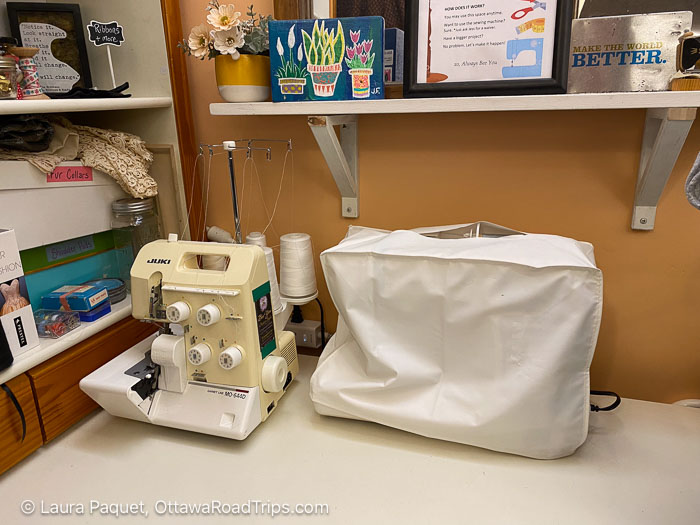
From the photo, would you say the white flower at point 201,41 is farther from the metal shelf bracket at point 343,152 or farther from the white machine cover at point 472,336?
the white machine cover at point 472,336

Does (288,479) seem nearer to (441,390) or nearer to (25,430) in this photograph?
(441,390)

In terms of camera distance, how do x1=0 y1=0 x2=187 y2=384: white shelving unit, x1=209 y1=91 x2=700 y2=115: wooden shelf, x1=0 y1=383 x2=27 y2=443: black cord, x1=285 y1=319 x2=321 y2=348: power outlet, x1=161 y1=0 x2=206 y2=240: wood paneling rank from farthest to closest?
x1=285 y1=319 x2=321 y2=348: power outlet
x1=161 y1=0 x2=206 y2=240: wood paneling
x1=0 y1=0 x2=187 y2=384: white shelving unit
x1=0 y1=383 x2=27 y2=443: black cord
x1=209 y1=91 x2=700 y2=115: wooden shelf

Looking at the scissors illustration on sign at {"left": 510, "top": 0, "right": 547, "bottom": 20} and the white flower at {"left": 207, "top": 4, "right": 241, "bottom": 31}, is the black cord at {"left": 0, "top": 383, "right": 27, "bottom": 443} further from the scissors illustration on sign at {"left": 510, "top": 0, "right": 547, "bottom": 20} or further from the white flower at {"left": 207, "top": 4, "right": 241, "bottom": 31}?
the scissors illustration on sign at {"left": 510, "top": 0, "right": 547, "bottom": 20}

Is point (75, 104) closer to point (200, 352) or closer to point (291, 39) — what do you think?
point (291, 39)

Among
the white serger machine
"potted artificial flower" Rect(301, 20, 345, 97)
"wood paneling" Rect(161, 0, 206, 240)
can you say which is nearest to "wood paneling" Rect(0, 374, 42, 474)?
the white serger machine

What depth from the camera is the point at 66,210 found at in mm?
1305

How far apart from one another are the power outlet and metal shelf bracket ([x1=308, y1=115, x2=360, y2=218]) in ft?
1.18

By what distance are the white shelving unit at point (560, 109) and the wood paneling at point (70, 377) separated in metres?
0.65

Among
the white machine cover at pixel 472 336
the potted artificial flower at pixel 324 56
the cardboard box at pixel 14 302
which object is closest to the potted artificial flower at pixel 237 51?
the potted artificial flower at pixel 324 56

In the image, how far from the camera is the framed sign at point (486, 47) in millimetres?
1032

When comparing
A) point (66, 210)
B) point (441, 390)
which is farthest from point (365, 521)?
point (66, 210)

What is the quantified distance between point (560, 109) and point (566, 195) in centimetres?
29

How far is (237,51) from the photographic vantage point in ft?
4.04

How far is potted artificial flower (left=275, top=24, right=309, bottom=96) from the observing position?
120cm
